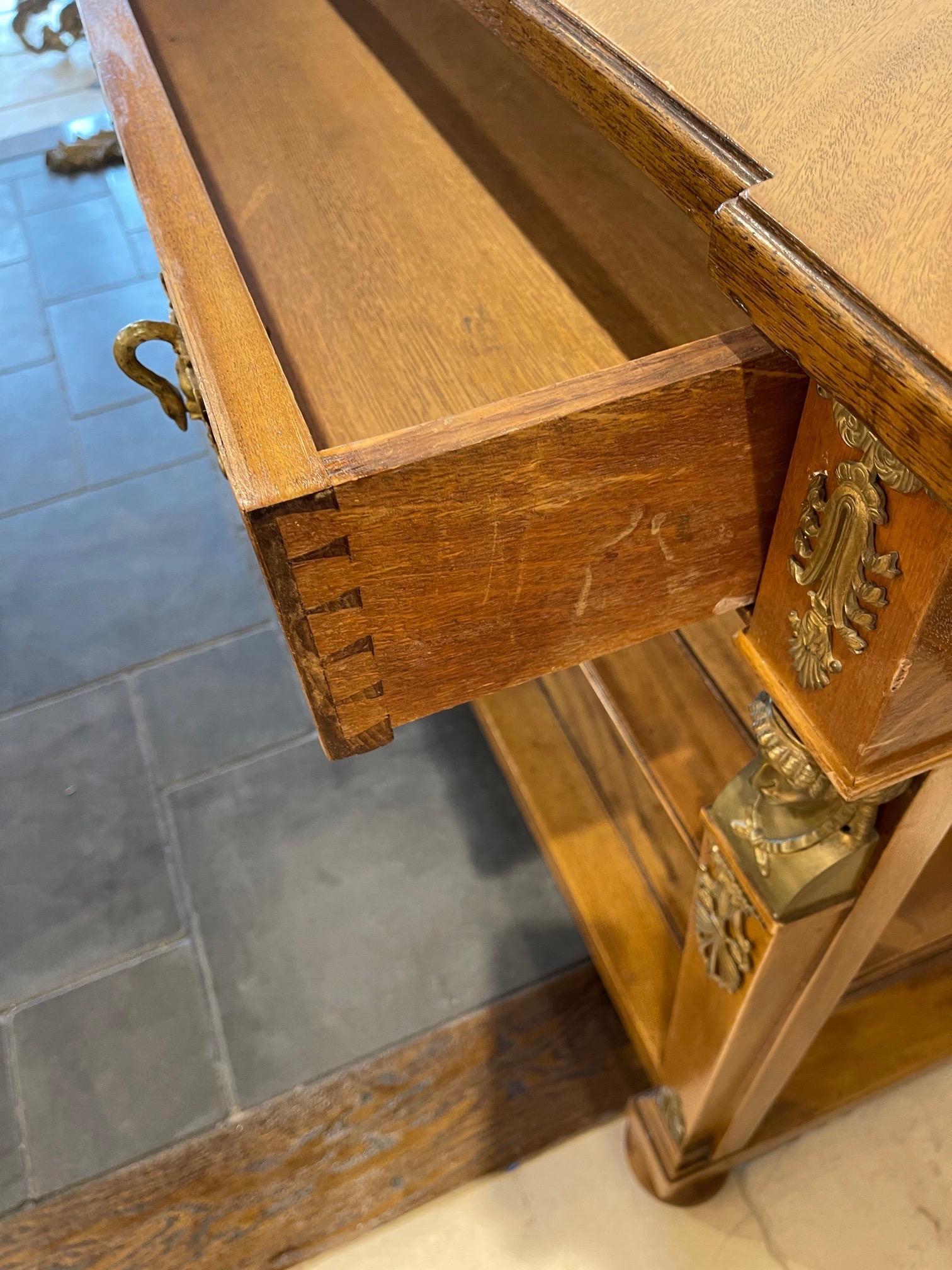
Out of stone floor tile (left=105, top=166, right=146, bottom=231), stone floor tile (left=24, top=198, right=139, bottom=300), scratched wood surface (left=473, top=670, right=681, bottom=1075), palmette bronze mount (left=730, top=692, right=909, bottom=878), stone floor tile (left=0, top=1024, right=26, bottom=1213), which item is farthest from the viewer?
stone floor tile (left=105, top=166, right=146, bottom=231)

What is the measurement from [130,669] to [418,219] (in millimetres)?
1139

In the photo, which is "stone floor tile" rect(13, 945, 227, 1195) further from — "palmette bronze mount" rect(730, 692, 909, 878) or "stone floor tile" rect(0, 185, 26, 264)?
"stone floor tile" rect(0, 185, 26, 264)

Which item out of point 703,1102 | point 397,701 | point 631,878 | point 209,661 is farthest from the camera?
point 209,661

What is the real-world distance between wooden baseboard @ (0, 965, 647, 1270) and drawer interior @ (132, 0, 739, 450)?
913 mm

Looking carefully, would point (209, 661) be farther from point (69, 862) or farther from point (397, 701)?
point (397, 701)

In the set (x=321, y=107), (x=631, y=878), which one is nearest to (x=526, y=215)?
(x=321, y=107)

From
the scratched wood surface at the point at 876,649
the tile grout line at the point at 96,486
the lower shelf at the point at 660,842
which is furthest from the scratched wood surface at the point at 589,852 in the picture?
the tile grout line at the point at 96,486

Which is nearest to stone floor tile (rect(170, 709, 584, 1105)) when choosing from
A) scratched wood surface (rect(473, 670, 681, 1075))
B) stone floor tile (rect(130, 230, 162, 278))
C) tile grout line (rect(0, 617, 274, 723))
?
scratched wood surface (rect(473, 670, 681, 1075))

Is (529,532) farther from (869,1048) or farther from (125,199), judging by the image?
(125,199)

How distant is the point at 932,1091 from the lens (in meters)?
1.11

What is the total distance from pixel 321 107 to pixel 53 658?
1.14 meters

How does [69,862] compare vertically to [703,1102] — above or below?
below

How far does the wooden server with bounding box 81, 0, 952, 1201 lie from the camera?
32 cm

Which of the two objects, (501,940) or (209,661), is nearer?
(501,940)
